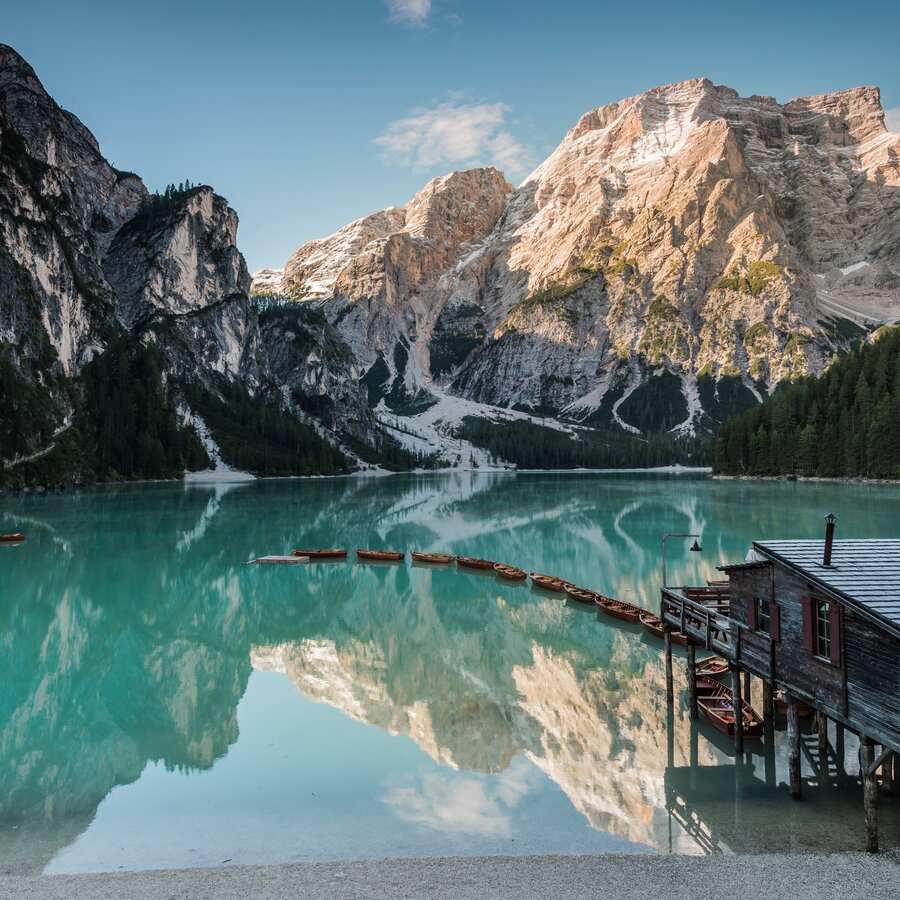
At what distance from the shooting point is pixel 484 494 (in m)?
145

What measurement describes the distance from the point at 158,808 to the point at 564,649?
63.0ft

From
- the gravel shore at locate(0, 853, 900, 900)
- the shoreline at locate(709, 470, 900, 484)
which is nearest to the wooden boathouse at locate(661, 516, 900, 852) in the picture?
the gravel shore at locate(0, 853, 900, 900)

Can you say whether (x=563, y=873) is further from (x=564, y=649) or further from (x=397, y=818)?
(x=564, y=649)

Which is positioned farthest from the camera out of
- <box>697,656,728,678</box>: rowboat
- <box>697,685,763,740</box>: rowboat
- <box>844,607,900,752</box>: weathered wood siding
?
<box>697,656,728,678</box>: rowboat

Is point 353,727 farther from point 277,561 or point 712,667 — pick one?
point 277,561

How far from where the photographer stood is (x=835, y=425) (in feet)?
460

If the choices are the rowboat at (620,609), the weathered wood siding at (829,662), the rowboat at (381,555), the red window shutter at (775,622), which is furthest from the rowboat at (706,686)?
the rowboat at (381,555)

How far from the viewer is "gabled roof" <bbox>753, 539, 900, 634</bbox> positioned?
51.8 feet

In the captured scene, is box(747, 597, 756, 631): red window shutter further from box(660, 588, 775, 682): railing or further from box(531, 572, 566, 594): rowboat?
box(531, 572, 566, 594): rowboat

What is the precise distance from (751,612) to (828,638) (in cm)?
342

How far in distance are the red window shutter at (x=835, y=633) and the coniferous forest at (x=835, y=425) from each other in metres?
122

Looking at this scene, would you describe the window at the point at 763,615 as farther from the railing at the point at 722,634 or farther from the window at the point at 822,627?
the window at the point at 822,627

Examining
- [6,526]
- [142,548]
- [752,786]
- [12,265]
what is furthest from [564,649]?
[12,265]

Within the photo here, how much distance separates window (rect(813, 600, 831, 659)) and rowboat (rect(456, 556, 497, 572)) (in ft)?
122
